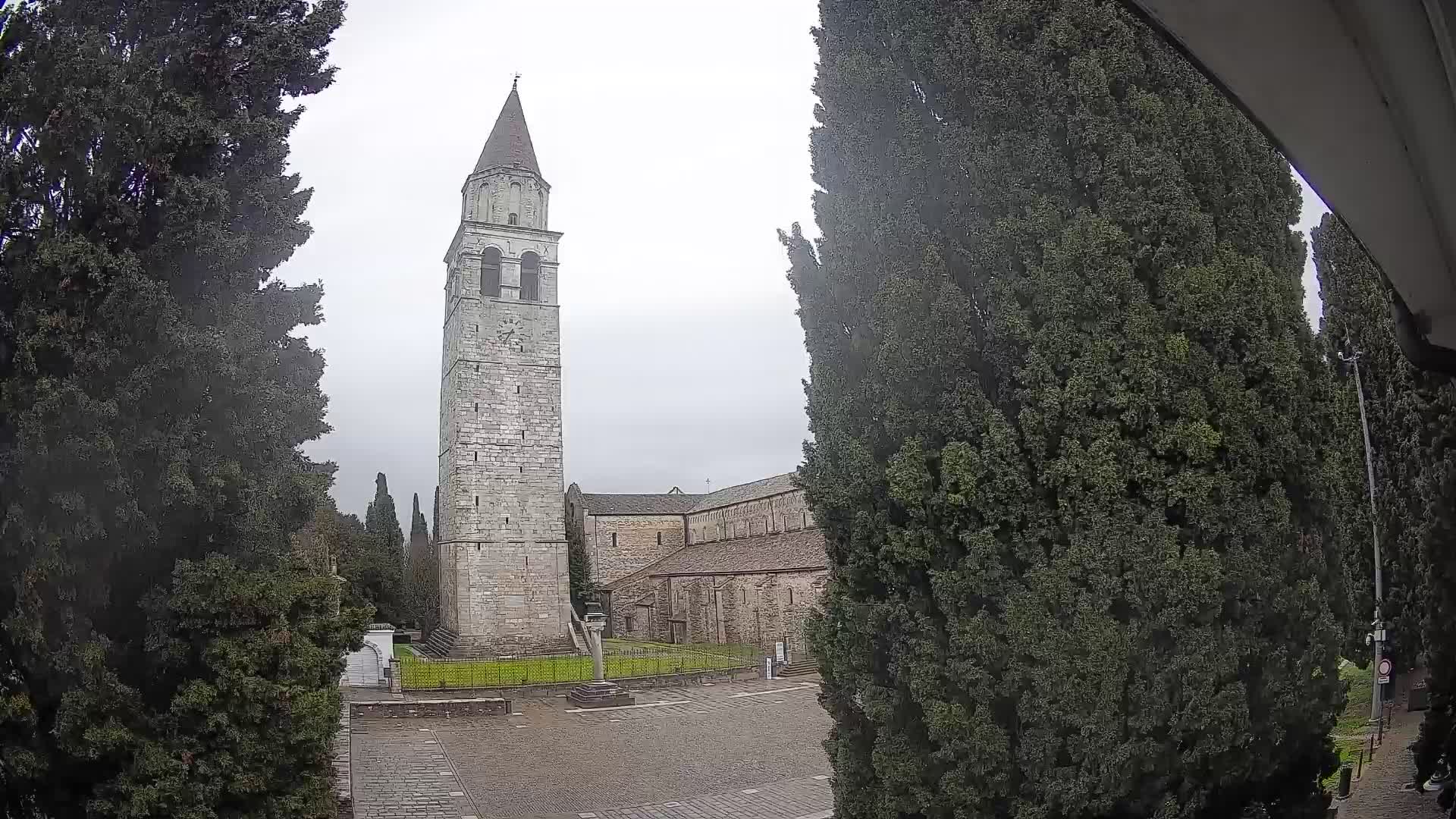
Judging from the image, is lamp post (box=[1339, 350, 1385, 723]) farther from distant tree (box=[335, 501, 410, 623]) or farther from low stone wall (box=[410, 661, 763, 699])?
distant tree (box=[335, 501, 410, 623])

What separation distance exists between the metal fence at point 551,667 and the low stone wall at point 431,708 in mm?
3427

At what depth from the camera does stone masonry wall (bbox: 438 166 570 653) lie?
1252 inches

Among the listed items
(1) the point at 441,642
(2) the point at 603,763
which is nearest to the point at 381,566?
(1) the point at 441,642

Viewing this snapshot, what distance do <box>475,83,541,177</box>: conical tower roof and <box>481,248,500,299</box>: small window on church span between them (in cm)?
342

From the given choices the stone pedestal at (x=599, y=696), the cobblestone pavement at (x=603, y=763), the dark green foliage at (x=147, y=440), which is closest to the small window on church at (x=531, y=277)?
the stone pedestal at (x=599, y=696)

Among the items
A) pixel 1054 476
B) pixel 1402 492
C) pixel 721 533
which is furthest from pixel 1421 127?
pixel 721 533

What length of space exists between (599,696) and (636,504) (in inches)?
1086

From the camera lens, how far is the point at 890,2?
6766 millimetres

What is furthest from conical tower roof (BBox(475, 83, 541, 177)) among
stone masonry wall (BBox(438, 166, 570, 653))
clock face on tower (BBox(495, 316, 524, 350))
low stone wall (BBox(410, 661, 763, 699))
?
low stone wall (BBox(410, 661, 763, 699))

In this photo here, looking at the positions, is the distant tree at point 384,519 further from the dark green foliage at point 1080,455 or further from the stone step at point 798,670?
the dark green foliage at point 1080,455

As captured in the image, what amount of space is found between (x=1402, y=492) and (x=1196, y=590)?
10.5 metres

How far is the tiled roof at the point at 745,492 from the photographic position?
139 ft

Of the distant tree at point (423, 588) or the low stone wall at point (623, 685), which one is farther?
the distant tree at point (423, 588)

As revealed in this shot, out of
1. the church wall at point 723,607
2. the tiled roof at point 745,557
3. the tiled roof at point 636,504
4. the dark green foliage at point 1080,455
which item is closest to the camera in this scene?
the dark green foliage at point 1080,455
